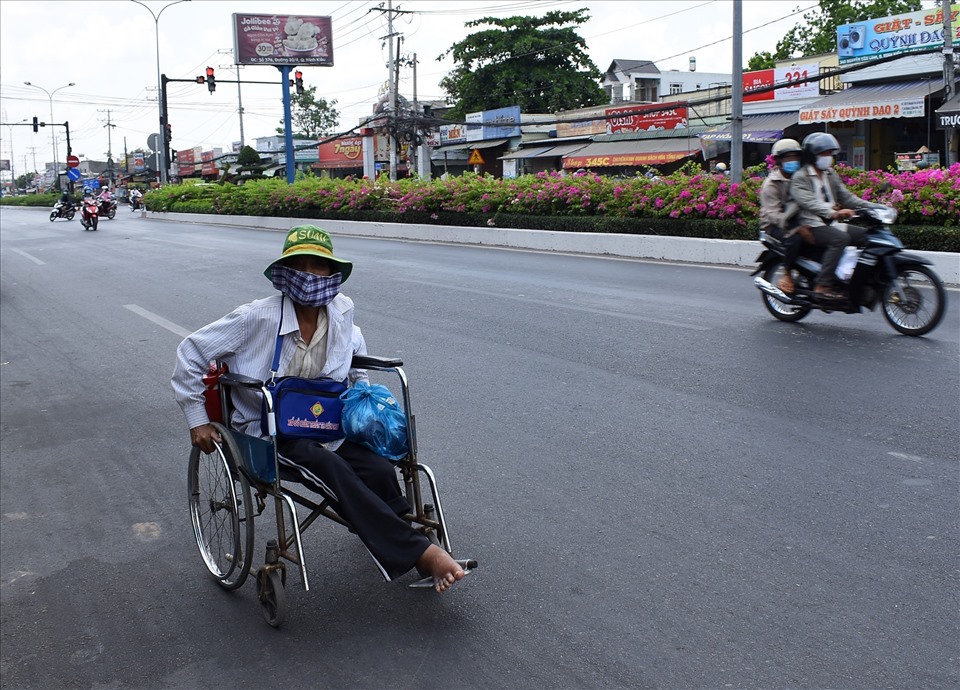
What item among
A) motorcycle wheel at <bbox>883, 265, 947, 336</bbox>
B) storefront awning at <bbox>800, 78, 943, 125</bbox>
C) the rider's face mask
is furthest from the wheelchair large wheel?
storefront awning at <bbox>800, 78, 943, 125</bbox>

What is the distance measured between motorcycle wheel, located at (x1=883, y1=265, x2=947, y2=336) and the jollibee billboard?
43.3 metres

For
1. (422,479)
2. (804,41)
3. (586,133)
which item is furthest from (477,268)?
(804,41)

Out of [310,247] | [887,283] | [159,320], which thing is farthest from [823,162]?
[159,320]

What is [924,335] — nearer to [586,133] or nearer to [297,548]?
[297,548]

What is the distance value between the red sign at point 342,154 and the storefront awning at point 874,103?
40.3 metres

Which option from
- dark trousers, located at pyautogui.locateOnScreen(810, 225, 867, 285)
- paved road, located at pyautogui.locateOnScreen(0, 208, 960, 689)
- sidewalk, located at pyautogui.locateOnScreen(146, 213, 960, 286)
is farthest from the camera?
sidewalk, located at pyautogui.locateOnScreen(146, 213, 960, 286)

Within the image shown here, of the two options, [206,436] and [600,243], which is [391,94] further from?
[206,436]

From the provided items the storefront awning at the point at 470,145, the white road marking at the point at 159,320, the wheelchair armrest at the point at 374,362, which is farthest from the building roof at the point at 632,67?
the wheelchair armrest at the point at 374,362

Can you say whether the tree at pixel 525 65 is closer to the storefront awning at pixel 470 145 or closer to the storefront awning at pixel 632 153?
the storefront awning at pixel 470 145

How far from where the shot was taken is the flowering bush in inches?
506

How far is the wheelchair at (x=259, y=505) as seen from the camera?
3.51 metres

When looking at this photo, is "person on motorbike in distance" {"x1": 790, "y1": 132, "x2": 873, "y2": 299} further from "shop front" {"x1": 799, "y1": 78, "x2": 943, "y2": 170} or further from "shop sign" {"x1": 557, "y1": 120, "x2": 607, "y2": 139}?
"shop sign" {"x1": 557, "y1": 120, "x2": 607, "y2": 139}

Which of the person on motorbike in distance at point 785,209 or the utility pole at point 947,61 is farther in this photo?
the utility pole at point 947,61

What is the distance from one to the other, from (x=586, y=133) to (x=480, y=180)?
2325 cm
